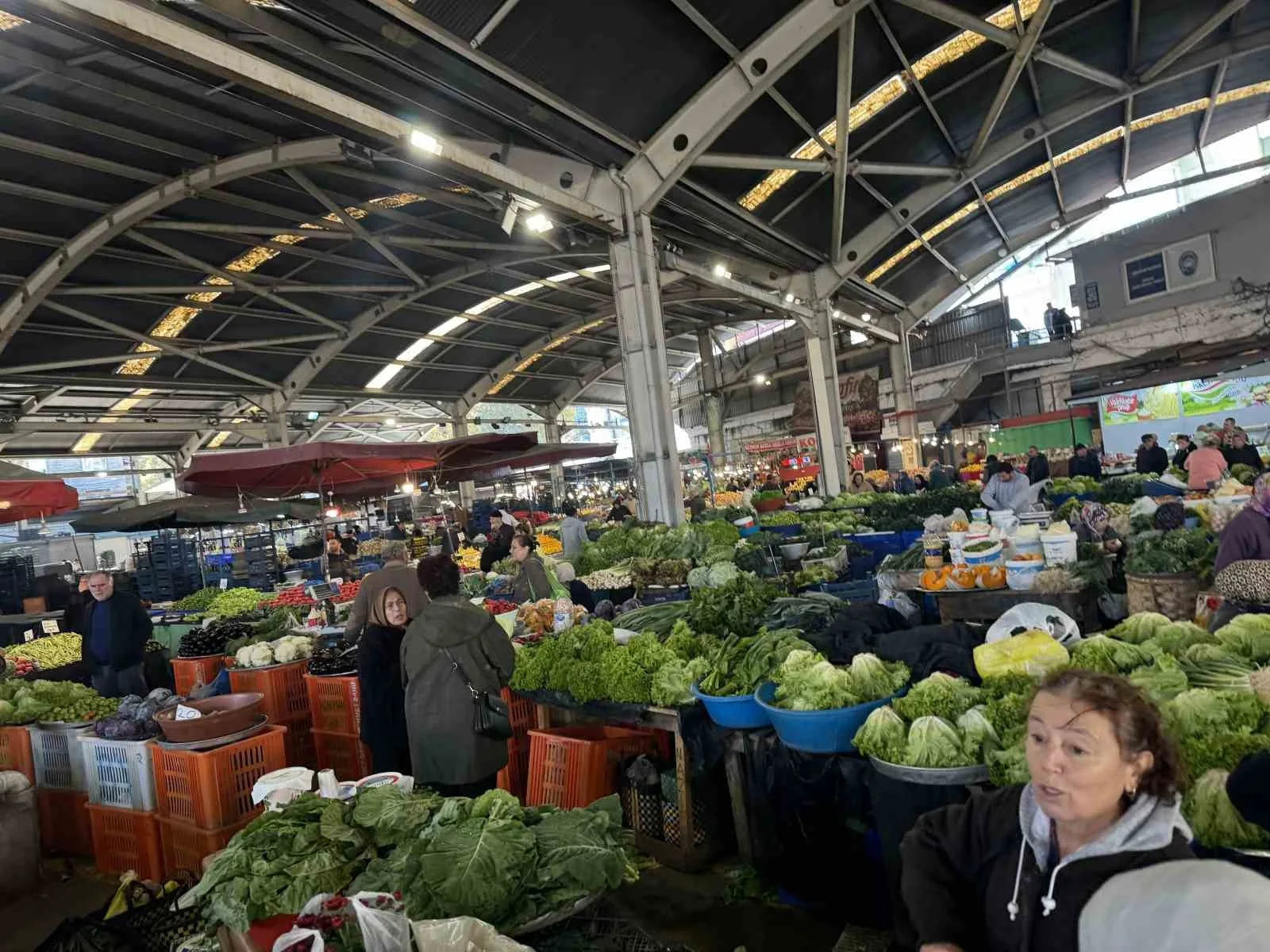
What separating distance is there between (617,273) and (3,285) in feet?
36.9

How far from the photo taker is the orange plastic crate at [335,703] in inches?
207

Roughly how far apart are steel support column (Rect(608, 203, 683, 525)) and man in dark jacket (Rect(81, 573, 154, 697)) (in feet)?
22.2

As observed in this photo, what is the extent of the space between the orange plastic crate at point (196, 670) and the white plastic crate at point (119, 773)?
8.16ft

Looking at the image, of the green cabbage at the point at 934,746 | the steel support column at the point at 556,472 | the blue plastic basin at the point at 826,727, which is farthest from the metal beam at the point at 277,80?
the steel support column at the point at 556,472

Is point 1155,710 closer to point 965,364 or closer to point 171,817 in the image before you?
point 171,817

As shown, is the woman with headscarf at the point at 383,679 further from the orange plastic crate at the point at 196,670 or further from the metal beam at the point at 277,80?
the metal beam at the point at 277,80

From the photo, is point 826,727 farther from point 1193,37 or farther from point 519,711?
point 1193,37

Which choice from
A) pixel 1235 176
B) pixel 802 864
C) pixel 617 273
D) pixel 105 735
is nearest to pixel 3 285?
pixel 617 273

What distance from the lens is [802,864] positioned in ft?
10.8

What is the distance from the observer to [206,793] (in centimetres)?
381

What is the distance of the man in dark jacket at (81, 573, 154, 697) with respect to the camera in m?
6.45

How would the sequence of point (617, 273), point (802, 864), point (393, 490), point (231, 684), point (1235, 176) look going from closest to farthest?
point (802, 864), point (231, 684), point (617, 273), point (393, 490), point (1235, 176)

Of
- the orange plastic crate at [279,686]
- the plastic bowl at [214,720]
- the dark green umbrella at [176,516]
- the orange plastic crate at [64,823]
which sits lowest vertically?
the orange plastic crate at [64,823]

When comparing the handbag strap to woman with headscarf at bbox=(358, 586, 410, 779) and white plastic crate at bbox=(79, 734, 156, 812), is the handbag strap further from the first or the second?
white plastic crate at bbox=(79, 734, 156, 812)
